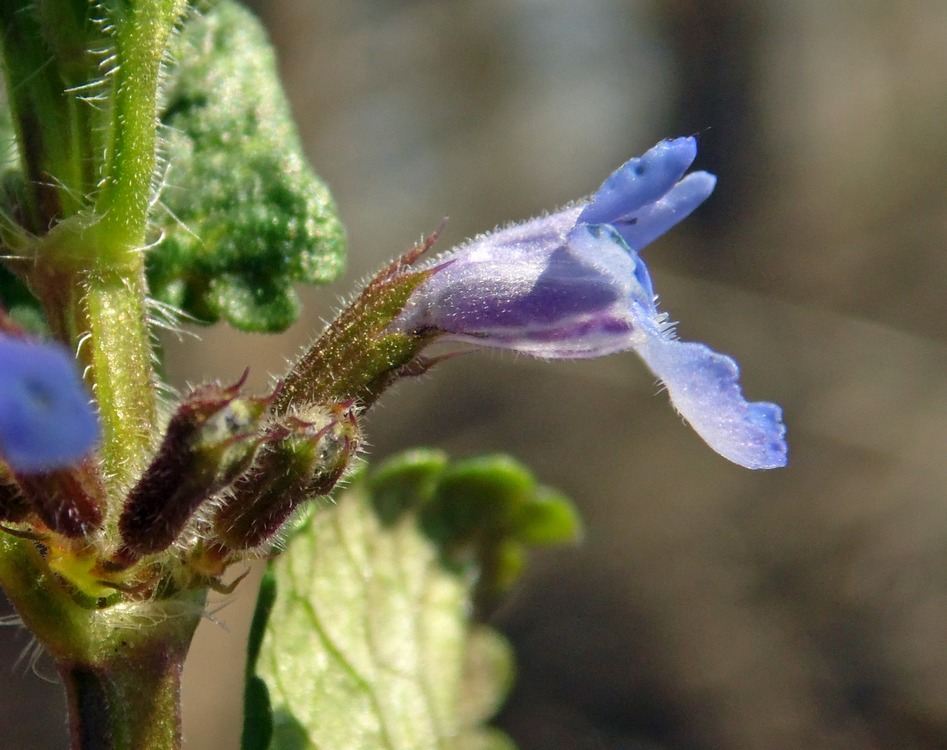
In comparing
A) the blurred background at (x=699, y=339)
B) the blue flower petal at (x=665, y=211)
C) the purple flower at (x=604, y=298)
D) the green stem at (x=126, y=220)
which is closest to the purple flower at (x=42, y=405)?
the green stem at (x=126, y=220)

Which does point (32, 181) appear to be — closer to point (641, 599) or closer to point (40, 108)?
point (40, 108)

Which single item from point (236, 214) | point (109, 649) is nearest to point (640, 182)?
point (236, 214)

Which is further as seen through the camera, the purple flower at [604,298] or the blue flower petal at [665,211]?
the blue flower petal at [665,211]

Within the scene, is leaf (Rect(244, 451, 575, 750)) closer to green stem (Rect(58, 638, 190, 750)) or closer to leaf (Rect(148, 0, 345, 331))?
green stem (Rect(58, 638, 190, 750))

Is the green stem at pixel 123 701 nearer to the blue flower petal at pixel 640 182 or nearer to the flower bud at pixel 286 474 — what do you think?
the flower bud at pixel 286 474

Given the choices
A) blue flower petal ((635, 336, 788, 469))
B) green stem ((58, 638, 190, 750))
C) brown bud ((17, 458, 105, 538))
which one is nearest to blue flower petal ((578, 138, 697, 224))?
blue flower petal ((635, 336, 788, 469))

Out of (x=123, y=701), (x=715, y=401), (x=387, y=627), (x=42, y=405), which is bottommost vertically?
(x=123, y=701)

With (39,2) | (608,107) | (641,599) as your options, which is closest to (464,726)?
(39,2)

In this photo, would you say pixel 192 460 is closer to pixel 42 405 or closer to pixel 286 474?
pixel 286 474
